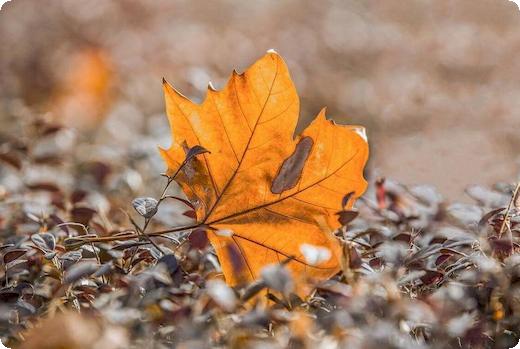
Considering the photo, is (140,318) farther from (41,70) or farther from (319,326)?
(41,70)

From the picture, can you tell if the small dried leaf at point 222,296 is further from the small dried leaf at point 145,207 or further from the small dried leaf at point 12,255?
the small dried leaf at point 12,255

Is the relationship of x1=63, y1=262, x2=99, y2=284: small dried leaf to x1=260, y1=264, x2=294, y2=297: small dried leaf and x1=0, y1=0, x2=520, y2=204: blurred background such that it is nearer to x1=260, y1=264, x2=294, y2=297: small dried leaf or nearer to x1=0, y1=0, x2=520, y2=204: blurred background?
x1=260, y1=264, x2=294, y2=297: small dried leaf

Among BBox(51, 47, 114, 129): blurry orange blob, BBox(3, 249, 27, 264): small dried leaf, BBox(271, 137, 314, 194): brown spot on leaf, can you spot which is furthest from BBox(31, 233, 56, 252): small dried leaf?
BBox(51, 47, 114, 129): blurry orange blob

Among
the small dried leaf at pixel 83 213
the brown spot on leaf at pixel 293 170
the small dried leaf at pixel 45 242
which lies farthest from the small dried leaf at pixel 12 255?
the brown spot on leaf at pixel 293 170

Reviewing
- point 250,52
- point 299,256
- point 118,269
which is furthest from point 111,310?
point 250,52

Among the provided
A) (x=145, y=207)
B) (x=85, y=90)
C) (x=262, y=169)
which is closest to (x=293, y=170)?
(x=262, y=169)

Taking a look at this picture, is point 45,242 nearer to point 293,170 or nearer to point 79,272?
point 79,272
